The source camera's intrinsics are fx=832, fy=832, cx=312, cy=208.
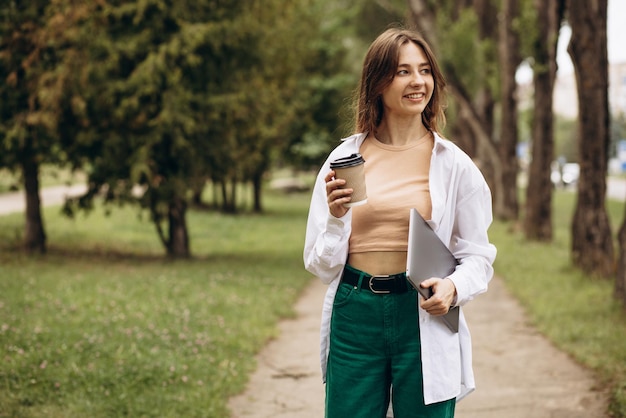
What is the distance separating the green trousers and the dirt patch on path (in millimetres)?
2720

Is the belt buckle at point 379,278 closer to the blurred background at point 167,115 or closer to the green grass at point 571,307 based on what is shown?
the green grass at point 571,307

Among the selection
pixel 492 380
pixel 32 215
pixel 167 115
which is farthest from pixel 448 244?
pixel 32 215

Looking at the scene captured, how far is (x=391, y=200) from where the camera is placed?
3.00m

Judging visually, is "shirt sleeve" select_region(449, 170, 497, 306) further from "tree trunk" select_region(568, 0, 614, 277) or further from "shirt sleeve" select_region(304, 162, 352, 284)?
"tree trunk" select_region(568, 0, 614, 277)

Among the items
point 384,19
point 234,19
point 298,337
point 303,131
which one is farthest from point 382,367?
point 384,19

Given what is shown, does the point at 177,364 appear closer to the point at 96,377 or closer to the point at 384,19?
the point at 96,377

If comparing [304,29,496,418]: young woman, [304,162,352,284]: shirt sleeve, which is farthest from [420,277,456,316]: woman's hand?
[304,162,352,284]: shirt sleeve

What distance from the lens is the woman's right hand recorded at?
2781 mm

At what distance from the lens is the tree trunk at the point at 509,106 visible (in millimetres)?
19894

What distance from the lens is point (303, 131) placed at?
96.2 ft

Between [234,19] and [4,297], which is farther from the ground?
[234,19]

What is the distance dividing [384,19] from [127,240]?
1964 cm

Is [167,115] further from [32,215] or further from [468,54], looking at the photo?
[468,54]

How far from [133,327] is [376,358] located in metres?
5.00
